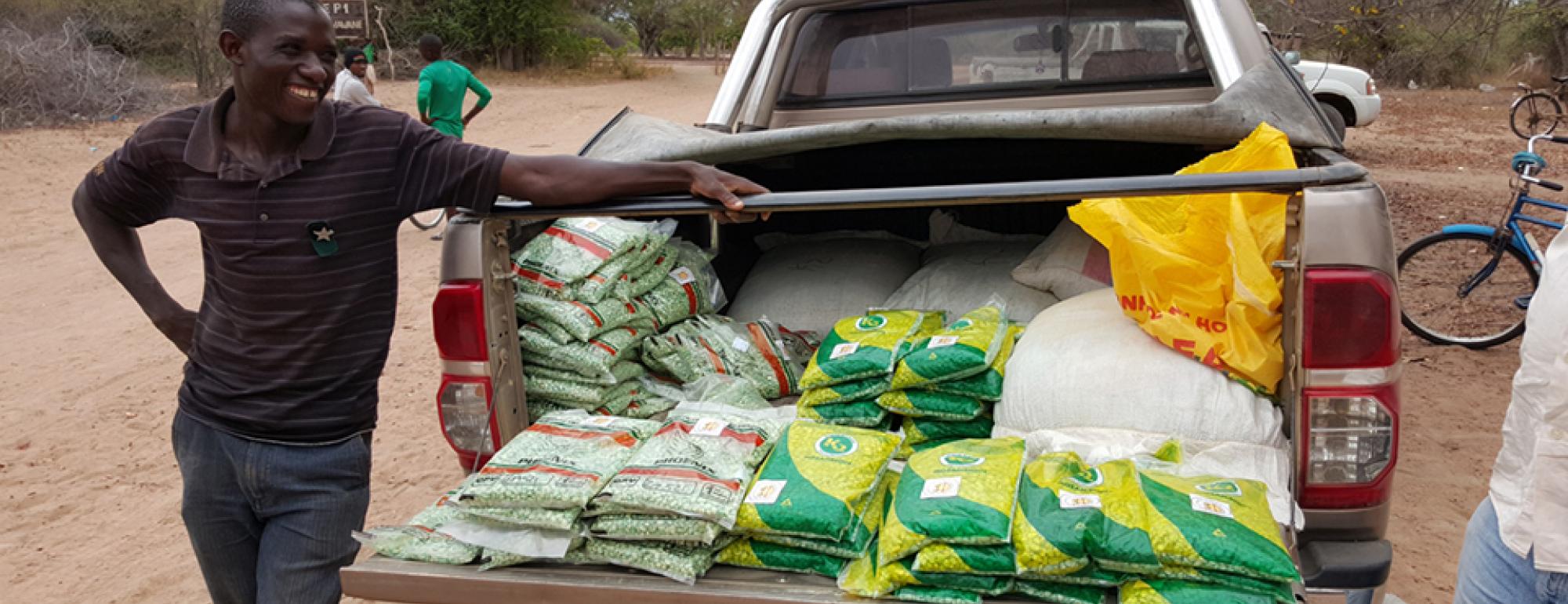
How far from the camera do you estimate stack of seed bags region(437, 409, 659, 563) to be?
216 cm

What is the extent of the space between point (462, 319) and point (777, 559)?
0.97 m

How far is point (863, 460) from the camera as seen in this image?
7.62ft

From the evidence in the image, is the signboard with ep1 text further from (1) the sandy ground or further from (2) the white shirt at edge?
(2) the white shirt at edge

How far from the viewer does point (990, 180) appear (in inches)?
159

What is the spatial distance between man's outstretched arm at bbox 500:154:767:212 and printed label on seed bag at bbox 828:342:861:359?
2.41 ft

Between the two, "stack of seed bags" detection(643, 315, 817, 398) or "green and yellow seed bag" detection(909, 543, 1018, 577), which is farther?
"stack of seed bags" detection(643, 315, 817, 398)

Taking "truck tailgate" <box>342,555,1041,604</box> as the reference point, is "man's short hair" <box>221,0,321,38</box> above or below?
above

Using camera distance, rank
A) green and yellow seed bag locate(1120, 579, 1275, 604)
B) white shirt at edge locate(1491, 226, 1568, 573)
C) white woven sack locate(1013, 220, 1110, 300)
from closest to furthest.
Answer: white shirt at edge locate(1491, 226, 1568, 573) < green and yellow seed bag locate(1120, 579, 1275, 604) < white woven sack locate(1013, 220, 1110, 300)

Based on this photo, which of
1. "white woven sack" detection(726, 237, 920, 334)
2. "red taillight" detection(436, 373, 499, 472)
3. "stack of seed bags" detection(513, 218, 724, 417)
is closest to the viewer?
"red taillight" detection(436, 373, 499, 472)

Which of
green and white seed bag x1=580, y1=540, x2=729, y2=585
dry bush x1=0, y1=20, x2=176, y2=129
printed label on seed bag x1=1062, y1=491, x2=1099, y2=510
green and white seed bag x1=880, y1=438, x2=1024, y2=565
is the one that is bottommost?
dry bush x1=0, y1=20, x2=176, y2=129

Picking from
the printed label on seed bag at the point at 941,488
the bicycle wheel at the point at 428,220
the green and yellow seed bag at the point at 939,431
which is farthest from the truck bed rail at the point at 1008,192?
the bicycle wheel at the point at 428,220

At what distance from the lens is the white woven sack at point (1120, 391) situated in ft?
7.82

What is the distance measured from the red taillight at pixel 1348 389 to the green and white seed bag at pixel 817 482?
0.88 m

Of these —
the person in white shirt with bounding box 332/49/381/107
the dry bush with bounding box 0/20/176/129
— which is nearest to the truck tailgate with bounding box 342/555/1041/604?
the person in white shirt with bounding box 332/49/381/107
